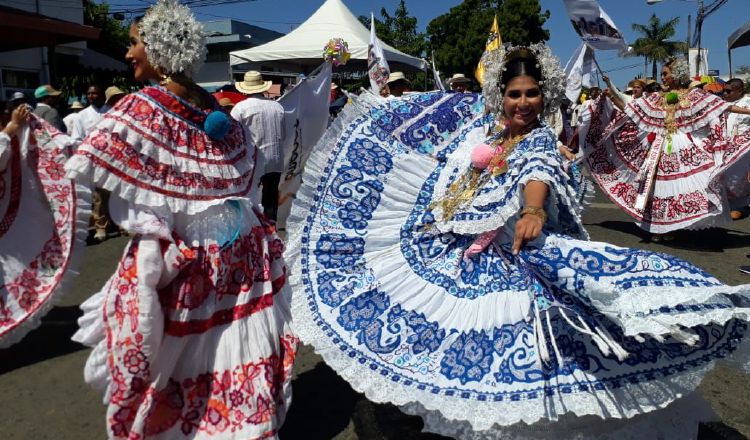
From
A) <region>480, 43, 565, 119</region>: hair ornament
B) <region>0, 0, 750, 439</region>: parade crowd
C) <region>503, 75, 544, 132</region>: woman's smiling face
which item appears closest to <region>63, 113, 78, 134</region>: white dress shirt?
<region>0, 0, 750, 439</region>: parade crowd

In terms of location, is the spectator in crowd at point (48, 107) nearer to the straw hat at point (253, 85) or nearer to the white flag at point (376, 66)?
the straw hat at point (253, 85)

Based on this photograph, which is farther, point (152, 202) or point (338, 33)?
point (338, 33)

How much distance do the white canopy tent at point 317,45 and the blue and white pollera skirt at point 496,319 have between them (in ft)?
37.8

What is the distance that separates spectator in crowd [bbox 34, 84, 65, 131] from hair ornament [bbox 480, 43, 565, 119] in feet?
19.9

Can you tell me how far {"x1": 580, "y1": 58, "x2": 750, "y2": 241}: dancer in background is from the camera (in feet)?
23.4

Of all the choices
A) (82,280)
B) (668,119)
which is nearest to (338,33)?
(668,119)

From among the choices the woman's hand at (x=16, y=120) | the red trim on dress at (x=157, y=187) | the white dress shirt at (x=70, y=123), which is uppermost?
the woman's hand at (x=16, y=120)

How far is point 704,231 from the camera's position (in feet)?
26.5

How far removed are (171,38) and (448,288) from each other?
5.11ft

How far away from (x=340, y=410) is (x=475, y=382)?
121 cm

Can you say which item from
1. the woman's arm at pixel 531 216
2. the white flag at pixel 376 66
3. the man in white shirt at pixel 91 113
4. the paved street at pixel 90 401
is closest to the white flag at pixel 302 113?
the white flag at pixel 376 66

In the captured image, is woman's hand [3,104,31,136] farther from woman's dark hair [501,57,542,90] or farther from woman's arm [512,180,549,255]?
→ woman's arm [512,180,549,255]

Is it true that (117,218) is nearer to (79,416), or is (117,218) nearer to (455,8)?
(79,416)

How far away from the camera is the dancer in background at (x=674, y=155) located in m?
7.14
